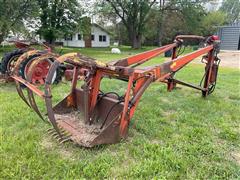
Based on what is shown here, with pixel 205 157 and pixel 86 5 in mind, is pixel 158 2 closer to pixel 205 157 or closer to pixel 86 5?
pixel 86 5

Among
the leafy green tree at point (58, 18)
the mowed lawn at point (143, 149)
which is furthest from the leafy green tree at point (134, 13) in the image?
the mowed lawn at point (143, 149)

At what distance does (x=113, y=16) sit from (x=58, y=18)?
9.90m

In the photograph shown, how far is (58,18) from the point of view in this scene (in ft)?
52.4

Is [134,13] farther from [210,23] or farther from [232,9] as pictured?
[232,9]

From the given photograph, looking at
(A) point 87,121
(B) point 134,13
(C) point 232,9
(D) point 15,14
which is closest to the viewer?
(A) point 87,121

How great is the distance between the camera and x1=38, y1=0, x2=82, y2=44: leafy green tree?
15320 millimetres

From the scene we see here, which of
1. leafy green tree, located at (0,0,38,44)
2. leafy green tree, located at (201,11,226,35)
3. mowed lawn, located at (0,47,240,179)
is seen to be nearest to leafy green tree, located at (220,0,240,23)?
leafy green tree, located at (201,11,226,35)

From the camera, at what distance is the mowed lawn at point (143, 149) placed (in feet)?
6.43

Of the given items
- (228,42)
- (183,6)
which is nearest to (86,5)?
(183,6)

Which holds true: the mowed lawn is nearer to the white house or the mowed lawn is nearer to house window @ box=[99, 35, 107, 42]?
the white house

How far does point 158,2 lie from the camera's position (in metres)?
23.1

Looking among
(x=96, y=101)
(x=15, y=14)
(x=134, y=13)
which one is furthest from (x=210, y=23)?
(x=96, y=101)

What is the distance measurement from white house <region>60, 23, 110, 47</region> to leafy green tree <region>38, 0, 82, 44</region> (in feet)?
34.2

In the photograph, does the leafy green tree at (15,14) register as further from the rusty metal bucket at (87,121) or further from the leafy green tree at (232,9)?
the leafy green tree at (232,9)
